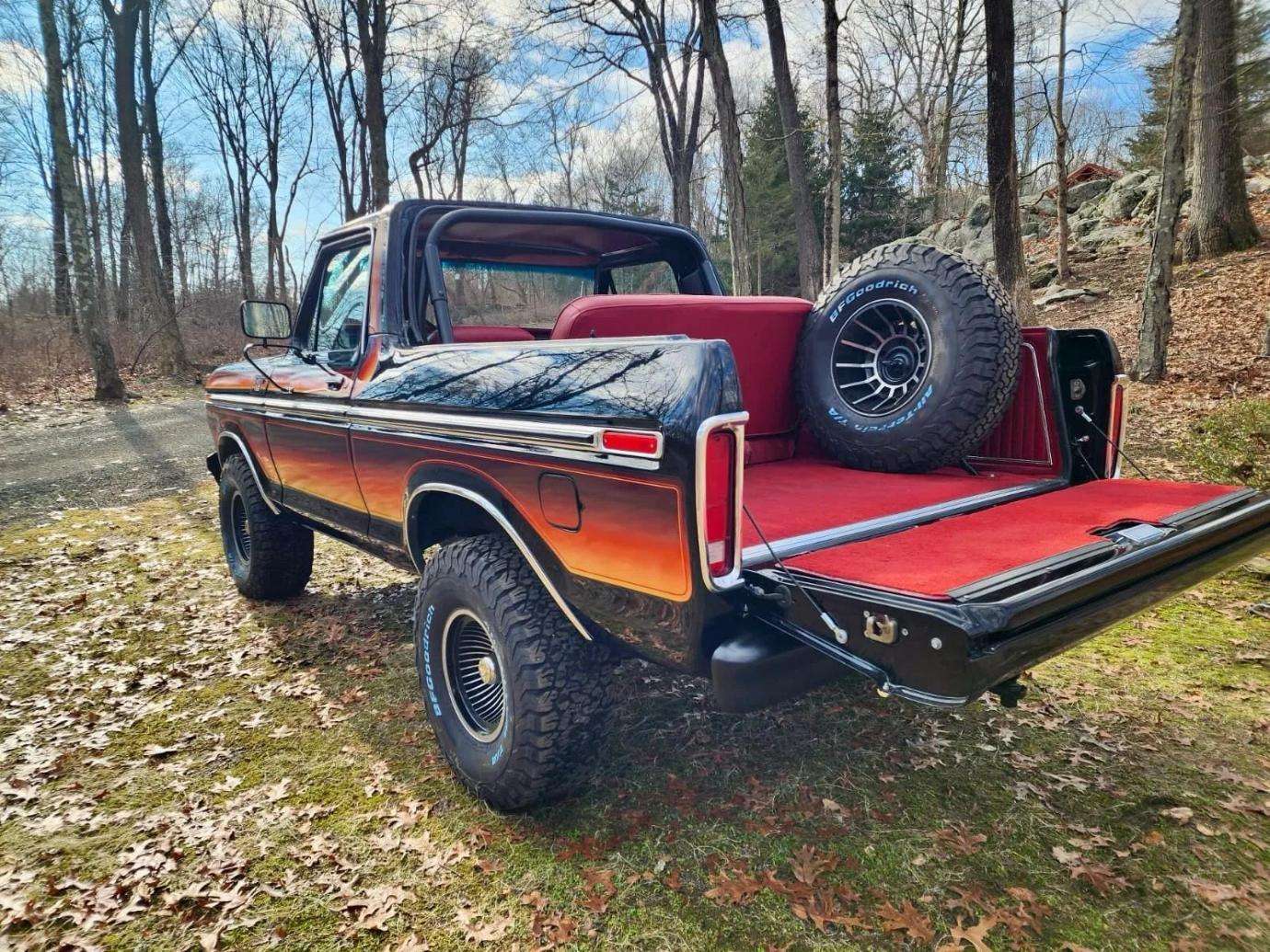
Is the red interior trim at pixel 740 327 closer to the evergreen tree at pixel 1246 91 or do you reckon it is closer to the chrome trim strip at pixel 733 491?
the chrome trim strip at pixel 733 491

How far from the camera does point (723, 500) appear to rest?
1.75 m

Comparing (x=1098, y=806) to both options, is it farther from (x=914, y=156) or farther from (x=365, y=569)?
(x=914, y=156)

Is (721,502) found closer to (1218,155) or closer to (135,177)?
(1218,155)

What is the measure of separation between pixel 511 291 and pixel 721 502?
284 centimetres

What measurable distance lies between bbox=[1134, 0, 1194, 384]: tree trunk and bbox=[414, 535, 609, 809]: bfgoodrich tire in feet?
29.0

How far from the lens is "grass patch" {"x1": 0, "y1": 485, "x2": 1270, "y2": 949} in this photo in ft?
6.76

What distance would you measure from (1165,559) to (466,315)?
3.18 meters

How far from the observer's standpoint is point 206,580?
506 centimetres

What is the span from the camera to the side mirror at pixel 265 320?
3670 mm

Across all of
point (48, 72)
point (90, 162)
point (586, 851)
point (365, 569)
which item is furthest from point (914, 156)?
point (90, 162)

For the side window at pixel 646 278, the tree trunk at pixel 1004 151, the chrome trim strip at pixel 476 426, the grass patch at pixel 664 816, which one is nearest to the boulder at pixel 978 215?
the tree trunk at pixel 1004 151

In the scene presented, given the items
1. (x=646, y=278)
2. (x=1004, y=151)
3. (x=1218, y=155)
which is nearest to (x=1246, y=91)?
(x=1218, y=155)

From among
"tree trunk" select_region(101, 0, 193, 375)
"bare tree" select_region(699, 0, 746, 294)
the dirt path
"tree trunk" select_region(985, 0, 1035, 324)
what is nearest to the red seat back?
"tree trunk" select_region(985, 0, 1035, 324)

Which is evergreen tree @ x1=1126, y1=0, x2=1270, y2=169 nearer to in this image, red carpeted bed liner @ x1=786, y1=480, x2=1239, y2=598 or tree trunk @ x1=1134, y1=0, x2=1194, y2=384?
tree trunk @ x1=1134, y1=0, x2=1194, y2=384
